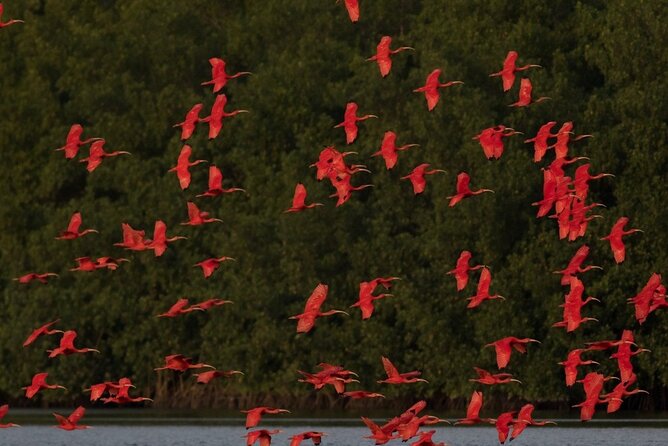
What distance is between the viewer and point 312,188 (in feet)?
210

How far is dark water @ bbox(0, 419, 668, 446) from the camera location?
51.8 metres

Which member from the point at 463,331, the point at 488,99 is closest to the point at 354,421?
the point at 463,331

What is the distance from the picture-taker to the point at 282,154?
2589 inches

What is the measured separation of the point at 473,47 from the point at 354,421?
10.7 m

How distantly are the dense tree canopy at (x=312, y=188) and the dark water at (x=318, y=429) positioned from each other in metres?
4.31

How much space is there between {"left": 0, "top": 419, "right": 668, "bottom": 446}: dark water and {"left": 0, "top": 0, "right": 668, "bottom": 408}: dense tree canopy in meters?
4.31

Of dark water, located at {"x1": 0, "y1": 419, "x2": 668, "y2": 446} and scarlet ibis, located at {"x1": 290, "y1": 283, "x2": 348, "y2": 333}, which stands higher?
scarlet ibis, located at {"x1": 290, "y1": 283, "x2": 348, "y2": 333}

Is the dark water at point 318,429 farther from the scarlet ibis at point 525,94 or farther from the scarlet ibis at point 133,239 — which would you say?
the scarlet ibis at point 525,94

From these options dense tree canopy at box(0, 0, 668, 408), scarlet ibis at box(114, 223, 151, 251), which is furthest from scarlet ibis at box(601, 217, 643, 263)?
scarlet ibis at box(114, 223, 151, 251)

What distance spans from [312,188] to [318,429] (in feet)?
31.0

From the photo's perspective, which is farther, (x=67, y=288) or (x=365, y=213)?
(x=67, y=288)

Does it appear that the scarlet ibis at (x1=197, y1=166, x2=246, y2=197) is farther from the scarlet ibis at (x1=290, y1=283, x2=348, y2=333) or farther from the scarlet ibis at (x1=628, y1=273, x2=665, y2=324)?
the scarlet ibis at (x1=628, y1=273, x2=665, y2=324)

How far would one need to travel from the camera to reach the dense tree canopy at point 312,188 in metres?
60.9

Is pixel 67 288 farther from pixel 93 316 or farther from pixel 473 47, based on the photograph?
pixel 473 47
